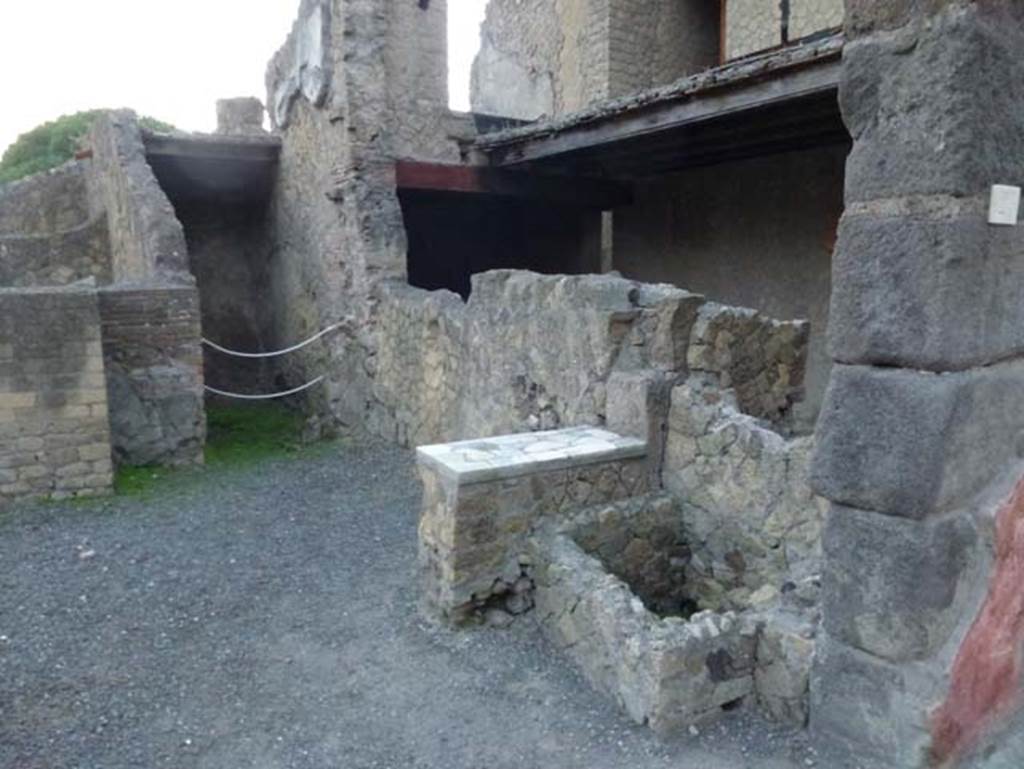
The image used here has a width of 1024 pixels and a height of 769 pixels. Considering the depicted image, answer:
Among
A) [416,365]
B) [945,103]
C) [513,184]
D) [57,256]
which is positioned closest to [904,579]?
[945,103]

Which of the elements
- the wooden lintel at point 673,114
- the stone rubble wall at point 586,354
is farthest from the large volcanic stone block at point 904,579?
the wooden lintel at point 673,114

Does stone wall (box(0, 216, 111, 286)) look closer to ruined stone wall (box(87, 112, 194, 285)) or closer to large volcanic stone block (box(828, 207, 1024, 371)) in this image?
ruined stone wall (box(87, 112, 194, 285))

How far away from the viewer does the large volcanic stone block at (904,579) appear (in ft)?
7.14

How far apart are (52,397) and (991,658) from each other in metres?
5.73

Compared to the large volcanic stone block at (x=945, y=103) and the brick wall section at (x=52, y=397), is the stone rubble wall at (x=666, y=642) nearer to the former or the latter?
the large volcanic stone block at (x=945, y=103)

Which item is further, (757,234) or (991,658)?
(757,234)

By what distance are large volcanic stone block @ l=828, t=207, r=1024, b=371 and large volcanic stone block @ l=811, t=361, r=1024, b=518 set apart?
0.06 meters

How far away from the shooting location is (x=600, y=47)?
988 cm

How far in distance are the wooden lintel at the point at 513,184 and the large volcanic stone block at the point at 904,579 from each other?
594 cm

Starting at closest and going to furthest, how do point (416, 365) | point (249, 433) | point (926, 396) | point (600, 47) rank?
point (926, 396)
point (416, 365)
point (249, 433)
point (600, 47)

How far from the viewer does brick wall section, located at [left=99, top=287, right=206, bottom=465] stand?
6.18 metres

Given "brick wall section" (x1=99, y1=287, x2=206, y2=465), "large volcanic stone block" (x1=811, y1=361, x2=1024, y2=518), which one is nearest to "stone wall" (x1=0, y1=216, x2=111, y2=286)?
"brick wall section" (x1=99, y1=287, x2=206, y2=465)

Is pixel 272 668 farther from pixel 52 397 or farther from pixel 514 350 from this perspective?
pixel 52 397

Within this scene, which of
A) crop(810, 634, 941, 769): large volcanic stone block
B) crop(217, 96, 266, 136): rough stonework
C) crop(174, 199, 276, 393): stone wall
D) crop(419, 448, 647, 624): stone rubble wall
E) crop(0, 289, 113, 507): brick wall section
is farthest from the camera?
crop(217, 96, 266, 136): rough stonework
